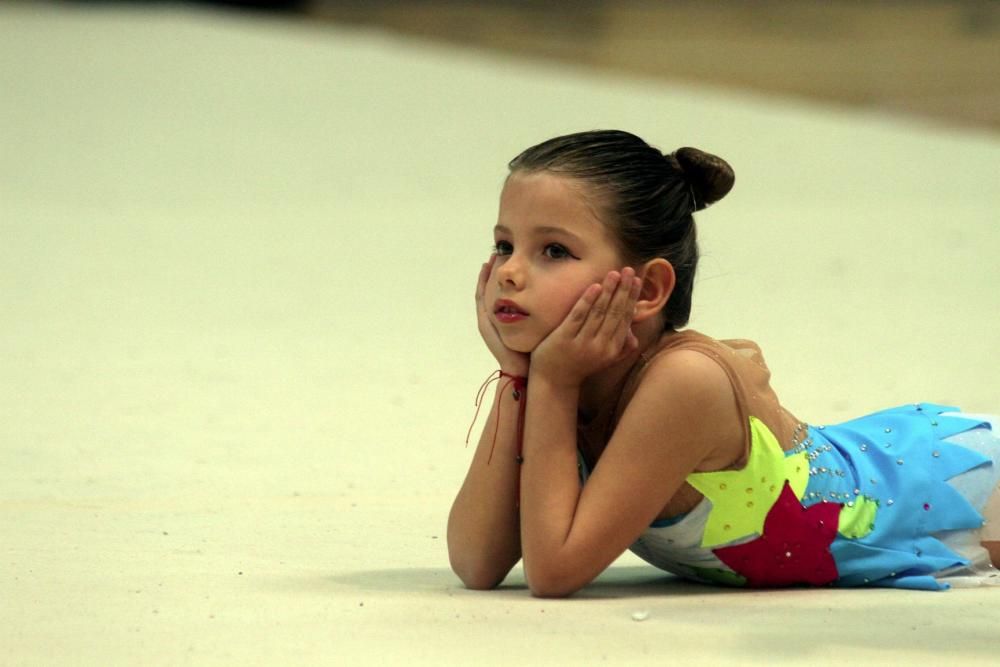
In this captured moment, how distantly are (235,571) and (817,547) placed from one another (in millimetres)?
949

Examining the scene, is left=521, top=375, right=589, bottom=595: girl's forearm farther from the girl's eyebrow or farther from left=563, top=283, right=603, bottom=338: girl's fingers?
the girl's eyebrow

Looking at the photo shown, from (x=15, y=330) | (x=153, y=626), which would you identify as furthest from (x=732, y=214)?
(x=153, y=626)

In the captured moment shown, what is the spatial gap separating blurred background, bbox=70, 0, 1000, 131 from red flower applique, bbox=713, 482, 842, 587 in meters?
8.19

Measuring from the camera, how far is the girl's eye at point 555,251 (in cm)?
243

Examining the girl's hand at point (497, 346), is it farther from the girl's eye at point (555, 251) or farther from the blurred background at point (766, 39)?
the blurred background at point (766, 39)

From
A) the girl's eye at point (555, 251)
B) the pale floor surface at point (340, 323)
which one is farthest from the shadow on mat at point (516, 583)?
the girl's eye at point (555, 251)

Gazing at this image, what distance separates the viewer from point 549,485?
7.80ft

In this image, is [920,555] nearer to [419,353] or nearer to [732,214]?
[419,353]

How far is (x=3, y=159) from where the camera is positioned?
898cm

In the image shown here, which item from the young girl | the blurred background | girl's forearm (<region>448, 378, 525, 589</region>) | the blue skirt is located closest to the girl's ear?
the young girl

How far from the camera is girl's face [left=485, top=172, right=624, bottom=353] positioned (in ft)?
7.87

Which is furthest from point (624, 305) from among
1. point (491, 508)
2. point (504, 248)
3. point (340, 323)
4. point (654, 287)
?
point (340, 323)

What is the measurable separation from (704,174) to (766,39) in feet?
34.3

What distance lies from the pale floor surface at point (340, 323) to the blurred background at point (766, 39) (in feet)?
2.70
